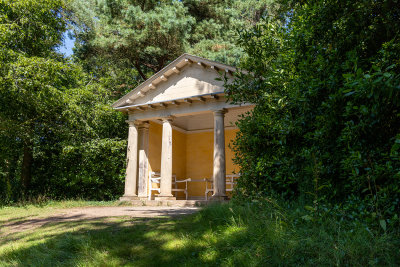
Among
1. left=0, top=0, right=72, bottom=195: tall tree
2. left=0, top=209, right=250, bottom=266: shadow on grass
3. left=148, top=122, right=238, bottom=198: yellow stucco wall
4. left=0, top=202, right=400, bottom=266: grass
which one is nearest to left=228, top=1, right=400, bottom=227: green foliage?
left=0, top=202, right=400, bottom=266: grass

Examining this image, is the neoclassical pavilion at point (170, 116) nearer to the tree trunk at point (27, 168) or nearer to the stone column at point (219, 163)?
the stone column at point (219, 163)

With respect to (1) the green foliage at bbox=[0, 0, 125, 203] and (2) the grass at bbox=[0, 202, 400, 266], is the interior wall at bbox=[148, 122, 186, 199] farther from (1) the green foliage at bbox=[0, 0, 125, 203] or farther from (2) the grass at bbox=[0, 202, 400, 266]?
(2) the grass at bbox=[0, 202, 400, 266]

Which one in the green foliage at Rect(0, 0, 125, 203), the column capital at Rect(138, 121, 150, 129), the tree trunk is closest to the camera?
the green foliage at Rect(0, 0, 125, 203)

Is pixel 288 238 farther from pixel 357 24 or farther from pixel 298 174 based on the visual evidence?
pixel 357 24

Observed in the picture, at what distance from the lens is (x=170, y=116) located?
43.5 feet

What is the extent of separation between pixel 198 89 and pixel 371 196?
952cm

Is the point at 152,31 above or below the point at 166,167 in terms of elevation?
above

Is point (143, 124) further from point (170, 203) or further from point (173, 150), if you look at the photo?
point (170, 203)

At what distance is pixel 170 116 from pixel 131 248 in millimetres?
9124

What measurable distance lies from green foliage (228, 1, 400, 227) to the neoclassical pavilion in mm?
6074

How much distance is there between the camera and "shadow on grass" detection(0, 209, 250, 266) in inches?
155

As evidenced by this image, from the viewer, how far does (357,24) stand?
4023mm

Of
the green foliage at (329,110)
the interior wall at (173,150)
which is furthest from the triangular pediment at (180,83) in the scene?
the green foliage at (329,110)

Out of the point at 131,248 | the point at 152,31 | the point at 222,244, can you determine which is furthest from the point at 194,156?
the point at 222,244
